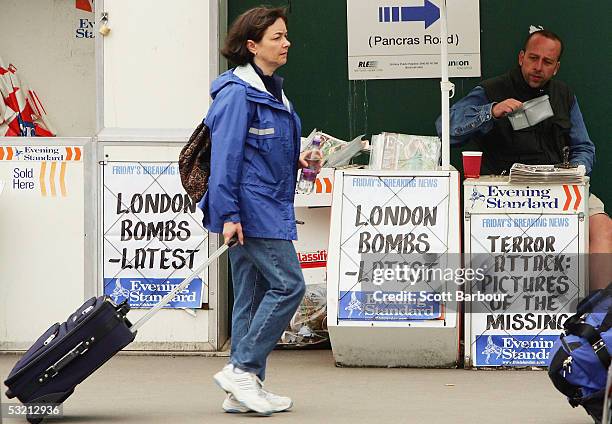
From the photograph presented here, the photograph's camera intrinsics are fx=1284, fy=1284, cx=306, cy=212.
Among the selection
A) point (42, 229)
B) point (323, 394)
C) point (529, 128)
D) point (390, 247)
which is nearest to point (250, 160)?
point (323, 394)

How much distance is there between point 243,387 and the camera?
607cm

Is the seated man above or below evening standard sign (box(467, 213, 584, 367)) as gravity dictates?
above

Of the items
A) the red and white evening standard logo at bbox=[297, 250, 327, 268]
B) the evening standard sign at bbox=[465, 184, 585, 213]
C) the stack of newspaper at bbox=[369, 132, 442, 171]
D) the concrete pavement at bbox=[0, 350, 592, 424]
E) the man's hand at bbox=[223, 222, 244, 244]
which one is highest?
the stack of newspaper at bbox=[369, 132, 442, 171]

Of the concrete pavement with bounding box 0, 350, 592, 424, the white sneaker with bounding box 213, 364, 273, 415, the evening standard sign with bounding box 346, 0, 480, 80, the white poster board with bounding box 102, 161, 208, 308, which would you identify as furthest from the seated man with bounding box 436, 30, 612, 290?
the white sneaker with bounding box 213, 364, 273, 415

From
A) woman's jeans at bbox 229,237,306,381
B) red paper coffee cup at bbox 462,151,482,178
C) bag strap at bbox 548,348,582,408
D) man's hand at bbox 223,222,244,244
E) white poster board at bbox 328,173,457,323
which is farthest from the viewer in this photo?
red paper coffee cup at bbox 462,151,482,178

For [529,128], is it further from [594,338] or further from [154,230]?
[594,338]

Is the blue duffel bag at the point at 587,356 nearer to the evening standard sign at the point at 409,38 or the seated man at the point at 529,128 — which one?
the seated man at the point at 529,128

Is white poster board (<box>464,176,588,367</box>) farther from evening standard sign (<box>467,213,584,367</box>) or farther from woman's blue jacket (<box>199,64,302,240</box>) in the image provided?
woman's blue jacket (<box>199,64,302,240</box>)

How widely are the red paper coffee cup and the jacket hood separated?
5.79 ft

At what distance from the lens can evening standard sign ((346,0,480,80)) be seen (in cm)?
851

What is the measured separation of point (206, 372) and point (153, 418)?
1.32 m

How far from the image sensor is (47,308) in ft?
25.8

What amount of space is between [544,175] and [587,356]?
2.02 m

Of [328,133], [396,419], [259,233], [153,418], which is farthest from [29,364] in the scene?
[328,133]
